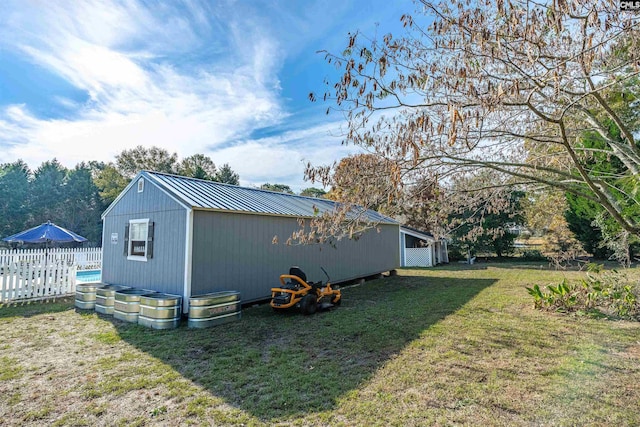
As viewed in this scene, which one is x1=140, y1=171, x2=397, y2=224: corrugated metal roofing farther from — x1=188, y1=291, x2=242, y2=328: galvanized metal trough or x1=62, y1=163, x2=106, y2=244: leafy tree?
x1=62, y1=163, x2=106, y2=244: leafy tree

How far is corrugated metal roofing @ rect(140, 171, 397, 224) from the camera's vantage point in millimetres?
6898

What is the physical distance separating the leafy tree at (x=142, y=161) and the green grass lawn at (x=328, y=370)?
25633 millimetres

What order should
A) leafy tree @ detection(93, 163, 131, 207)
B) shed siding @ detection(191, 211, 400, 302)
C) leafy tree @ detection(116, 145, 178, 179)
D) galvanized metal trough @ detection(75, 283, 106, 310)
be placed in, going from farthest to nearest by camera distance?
leafy tree @ detection(116, 145, 178, 179)
leafy tree @ detection(93, 163, 131, 207)
galvanized metal trough @ detection(75, 283, 106, 310)
shed siding @ detection(191, 211, 400, 302)

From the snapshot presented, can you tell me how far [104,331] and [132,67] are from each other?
5021mm

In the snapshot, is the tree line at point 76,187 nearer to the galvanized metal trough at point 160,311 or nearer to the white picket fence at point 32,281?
the white picket fence at point 32,281

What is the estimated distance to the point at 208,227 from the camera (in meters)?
6.72

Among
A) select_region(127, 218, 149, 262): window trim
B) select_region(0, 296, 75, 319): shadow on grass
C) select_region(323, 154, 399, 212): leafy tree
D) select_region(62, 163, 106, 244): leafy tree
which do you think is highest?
select_region(62, 163, 106, 244): leafy tree

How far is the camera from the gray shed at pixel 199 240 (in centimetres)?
658

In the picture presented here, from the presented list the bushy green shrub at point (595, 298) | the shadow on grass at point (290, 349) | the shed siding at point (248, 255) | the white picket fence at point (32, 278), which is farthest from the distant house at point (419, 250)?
the white picket fence at point (32, 278)

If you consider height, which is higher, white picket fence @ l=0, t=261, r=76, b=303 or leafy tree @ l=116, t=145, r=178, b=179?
leafy tree @ l=116, t=145, r=178, b=179

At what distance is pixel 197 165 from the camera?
1256 inches

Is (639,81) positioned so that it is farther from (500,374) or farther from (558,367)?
(500,374)

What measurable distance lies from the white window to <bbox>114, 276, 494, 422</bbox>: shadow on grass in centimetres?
202

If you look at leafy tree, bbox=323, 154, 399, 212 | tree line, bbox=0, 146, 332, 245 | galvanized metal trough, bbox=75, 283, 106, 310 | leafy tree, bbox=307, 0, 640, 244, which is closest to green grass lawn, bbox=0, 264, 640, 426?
galvanized metal trough, bbox=75, 283, 106, 310
